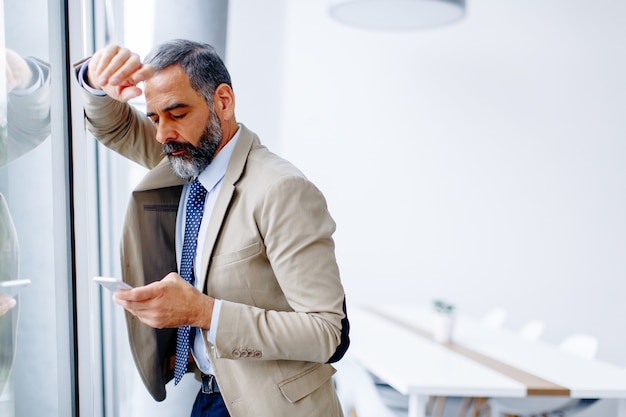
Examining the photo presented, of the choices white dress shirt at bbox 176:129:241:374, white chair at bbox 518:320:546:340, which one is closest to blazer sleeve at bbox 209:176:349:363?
white dress shirt at bbox 176:129:241:374

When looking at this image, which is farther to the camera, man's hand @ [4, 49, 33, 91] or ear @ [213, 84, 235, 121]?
ear @ [213, 84, 235, 121]

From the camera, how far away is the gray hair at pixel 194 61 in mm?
1136

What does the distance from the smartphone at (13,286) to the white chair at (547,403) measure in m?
2.21

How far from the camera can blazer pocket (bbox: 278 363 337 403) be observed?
1.20 m

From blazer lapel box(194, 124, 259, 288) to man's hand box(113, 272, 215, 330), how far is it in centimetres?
12

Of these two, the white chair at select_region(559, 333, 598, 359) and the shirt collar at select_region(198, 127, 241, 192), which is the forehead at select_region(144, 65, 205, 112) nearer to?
the shirt collar at select_region(198, 127, 241, 192)

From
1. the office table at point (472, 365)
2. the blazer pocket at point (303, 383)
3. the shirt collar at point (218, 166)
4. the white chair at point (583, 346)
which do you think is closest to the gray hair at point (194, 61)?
the shirt collar at point (218, 166)

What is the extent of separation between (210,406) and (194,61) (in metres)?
0.79

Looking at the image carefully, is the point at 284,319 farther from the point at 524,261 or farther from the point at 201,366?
the point at 524,261

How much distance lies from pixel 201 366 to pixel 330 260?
42cm

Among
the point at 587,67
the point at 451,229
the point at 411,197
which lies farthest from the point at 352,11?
the point at 587,67

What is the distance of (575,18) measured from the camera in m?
4.25

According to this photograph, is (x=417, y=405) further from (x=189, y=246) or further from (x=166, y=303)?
(x=166, y=303)

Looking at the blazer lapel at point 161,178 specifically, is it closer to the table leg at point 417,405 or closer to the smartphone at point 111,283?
the smartphone at point 111,283
